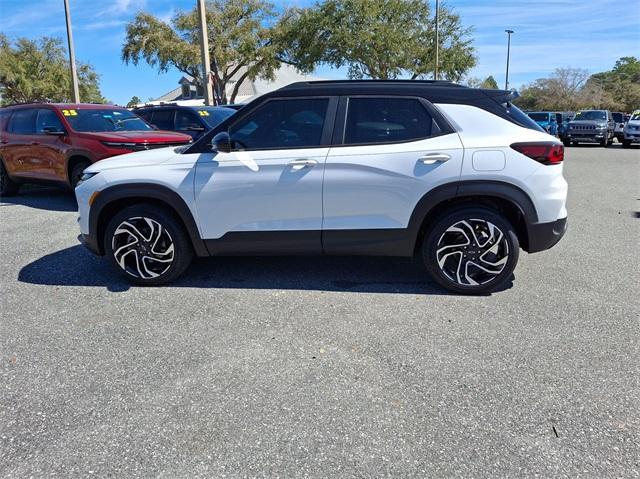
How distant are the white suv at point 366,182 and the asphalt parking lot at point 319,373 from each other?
49 cm

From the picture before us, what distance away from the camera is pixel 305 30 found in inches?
1246

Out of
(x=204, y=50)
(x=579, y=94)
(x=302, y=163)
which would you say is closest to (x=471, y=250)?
(x=302, y=163)

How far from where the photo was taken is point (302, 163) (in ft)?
13.3

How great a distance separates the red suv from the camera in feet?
25.1

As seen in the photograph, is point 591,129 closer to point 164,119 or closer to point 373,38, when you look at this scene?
point 373,38

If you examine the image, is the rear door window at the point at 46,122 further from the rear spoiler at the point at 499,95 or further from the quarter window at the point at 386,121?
the rear spoiler at the point at 499,95

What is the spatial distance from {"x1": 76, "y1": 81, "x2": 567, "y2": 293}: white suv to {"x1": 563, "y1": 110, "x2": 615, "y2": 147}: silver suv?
22.5 m

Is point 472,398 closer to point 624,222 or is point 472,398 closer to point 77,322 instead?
point 77,322

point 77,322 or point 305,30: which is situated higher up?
point 305,30

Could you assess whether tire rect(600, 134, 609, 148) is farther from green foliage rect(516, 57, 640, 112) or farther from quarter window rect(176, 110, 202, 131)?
green foliage rect(516, 57, 640, 112)

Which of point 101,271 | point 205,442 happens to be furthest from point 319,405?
point 101,271

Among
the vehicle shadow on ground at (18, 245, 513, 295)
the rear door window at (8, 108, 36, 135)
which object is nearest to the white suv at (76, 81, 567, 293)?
the vehicle shadow on ground at (18, 245, 513, 295)

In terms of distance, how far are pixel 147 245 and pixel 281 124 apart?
1.62 m

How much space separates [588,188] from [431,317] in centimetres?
801
